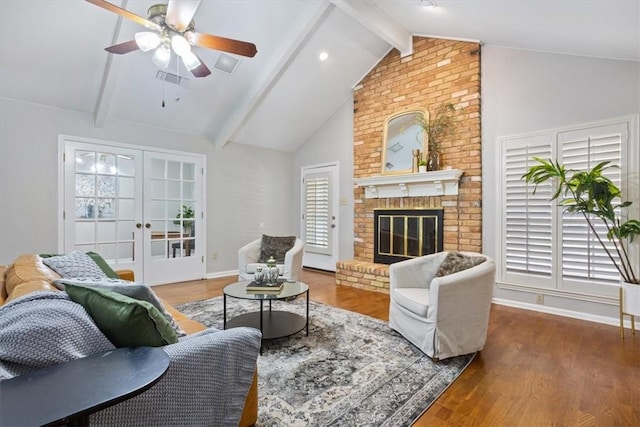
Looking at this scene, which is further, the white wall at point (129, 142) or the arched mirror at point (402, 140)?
the arched mirror at point (402, 140)

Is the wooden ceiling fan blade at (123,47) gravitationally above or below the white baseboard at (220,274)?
above

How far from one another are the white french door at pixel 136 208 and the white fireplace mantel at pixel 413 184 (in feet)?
9.20

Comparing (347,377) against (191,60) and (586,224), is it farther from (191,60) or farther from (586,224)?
(586,224)

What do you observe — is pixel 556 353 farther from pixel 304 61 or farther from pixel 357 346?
pixel 304 61

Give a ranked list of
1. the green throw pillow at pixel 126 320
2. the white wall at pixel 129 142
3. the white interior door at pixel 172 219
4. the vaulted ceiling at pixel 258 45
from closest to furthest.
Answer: the green throw pillow at pixel 126 320 → the vaulted ceiling at pixel 258 45 → the white wall at pixel 129 142 → the white interior door at pixel 172 219

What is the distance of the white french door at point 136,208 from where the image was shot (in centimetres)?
402

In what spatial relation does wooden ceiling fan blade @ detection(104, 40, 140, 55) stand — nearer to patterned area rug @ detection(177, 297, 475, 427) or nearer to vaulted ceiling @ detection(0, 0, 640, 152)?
vaulted ceiling @ detection(0, 0, 640, 152)

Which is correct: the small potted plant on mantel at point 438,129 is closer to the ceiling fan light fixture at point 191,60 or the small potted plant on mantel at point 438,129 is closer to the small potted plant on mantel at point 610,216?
the small potted plant on mantel at point 610,216

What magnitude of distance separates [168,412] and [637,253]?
400 cm

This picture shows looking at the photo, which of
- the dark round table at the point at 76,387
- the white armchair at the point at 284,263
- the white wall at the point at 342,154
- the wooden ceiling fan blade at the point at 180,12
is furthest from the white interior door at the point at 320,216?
the dark round table at the point at 76,387

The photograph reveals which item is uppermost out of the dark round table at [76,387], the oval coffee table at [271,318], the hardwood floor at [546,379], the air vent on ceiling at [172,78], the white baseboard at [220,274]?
the air vent on ceiling at [172,78]

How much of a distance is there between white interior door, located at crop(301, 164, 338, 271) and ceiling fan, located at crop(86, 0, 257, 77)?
3355 millimetres

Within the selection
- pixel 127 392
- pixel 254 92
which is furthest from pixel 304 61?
pixel 127 392

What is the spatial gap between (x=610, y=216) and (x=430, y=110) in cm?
241
